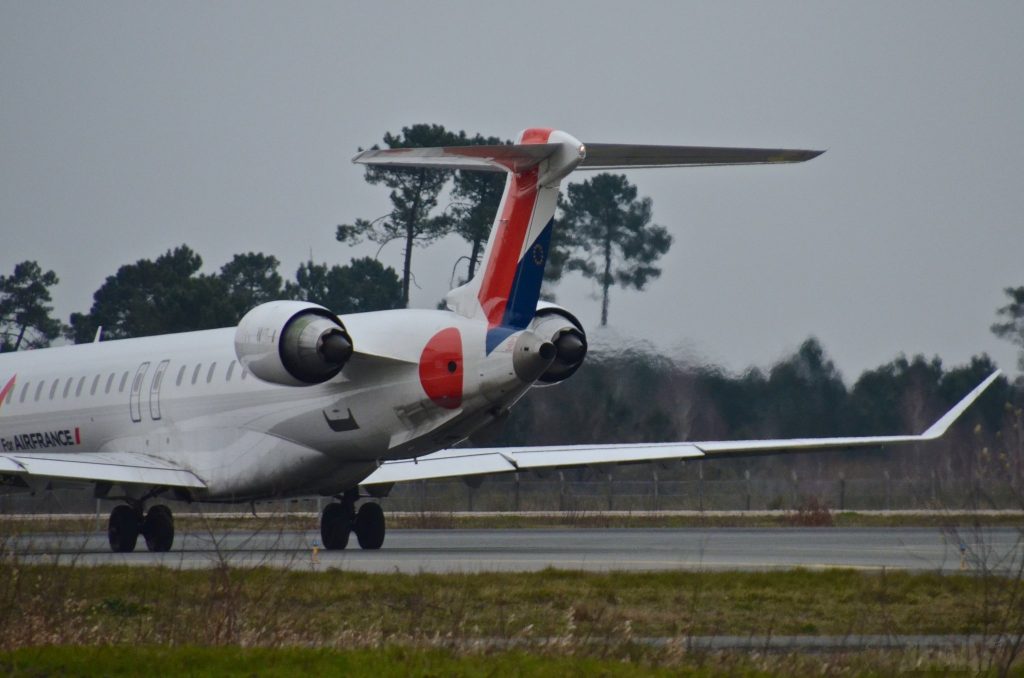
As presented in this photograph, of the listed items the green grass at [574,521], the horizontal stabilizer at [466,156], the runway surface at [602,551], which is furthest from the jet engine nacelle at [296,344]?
the green grass at [574,521]

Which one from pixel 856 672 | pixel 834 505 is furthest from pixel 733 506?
pixel 856 672

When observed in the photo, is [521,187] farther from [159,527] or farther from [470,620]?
[470,620]

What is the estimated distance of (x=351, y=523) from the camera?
25.0 metres

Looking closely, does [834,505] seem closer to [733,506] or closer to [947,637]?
[733,506]

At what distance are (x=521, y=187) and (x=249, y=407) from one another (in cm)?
641

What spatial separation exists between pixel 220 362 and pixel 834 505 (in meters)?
19.9

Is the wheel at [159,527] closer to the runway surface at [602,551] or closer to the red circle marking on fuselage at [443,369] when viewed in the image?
the runway surface at [602,551]

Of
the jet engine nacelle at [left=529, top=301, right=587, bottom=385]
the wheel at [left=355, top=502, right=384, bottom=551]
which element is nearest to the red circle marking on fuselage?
the jet engine nacelle at [left=529, top=301, right=587, bottom=385]

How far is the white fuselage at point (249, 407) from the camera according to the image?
2225 cm

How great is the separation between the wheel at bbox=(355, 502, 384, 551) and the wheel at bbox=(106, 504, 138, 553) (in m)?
3.57

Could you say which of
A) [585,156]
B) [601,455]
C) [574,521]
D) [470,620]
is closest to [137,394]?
[601,455]

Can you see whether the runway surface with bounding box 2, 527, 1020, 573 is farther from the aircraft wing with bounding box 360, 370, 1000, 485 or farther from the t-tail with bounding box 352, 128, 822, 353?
the t-tail with bounding box 352, 128, 822, 353

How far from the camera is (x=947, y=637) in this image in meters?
12.4

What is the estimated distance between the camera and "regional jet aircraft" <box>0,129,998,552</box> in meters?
21.2
